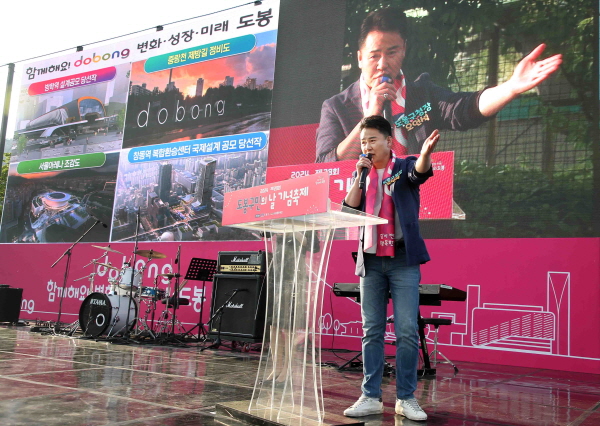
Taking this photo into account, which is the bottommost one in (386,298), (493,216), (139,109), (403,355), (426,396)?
(426,396)

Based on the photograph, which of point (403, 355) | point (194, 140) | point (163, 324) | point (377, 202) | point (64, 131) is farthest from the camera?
point (64, 131)

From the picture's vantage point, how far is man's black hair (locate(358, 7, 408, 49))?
6.46m

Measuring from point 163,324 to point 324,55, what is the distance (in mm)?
3911

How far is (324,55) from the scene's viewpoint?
697 centimetres

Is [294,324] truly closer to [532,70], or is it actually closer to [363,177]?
[363,177]

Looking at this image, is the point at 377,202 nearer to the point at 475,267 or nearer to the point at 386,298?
the point at 386,298

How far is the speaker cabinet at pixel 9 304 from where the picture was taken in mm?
7555

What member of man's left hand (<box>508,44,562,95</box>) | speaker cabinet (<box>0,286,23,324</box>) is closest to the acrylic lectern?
man's left hand (<box>508,44,562,95</box>)

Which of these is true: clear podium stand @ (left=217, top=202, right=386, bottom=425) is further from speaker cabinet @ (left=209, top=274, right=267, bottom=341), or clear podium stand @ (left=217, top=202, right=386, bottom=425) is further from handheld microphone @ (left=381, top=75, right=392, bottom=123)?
handheld microphone @ (left=381, top=75, right=392, bottom=123)

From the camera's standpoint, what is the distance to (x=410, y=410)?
237 centimetres

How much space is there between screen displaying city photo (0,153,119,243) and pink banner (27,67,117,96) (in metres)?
1.23

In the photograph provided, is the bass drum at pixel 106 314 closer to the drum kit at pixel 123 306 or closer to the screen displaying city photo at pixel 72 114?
the drum kit at pixel 123 306

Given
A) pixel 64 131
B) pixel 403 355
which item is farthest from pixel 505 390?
pixel 64 131

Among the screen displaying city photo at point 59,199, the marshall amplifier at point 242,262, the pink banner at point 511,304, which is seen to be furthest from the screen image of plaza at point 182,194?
the pink banner at point 511,304
